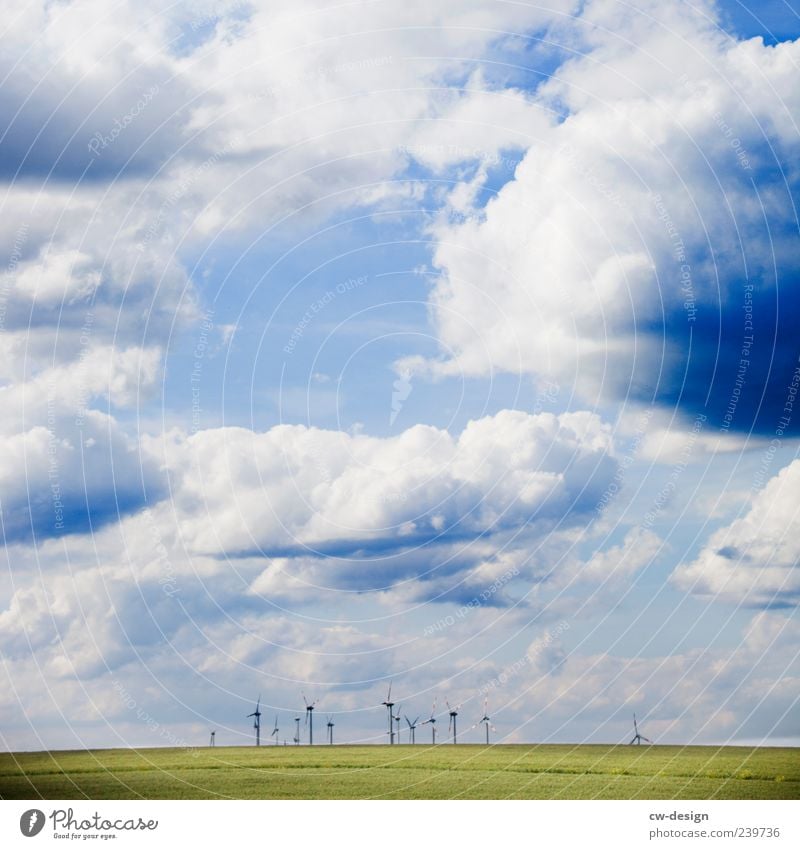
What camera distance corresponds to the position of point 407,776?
9088 centimetres

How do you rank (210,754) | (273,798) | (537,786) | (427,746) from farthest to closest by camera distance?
(427,746), (210,754), (537,786), (273,798)

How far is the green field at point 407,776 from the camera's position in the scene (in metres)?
81.0

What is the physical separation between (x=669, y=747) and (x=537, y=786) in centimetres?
8944

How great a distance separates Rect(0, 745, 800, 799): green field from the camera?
8100 centimetres

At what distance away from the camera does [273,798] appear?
256 ft
